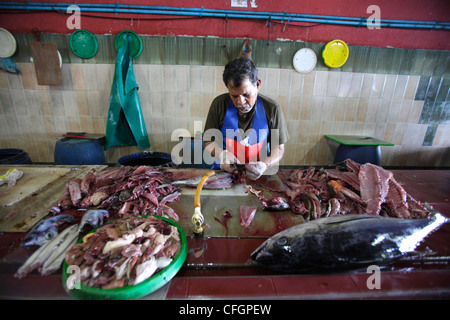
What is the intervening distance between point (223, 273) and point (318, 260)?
64 cm

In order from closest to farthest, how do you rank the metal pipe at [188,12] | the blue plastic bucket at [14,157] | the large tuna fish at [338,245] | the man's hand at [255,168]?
the large tuna fish at [338,245] → the man's hand at [255,168] → the blue plastic bucket at [14,157] → the metal pipe at [188,12]

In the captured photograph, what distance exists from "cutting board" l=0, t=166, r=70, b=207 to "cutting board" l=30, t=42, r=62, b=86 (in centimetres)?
283

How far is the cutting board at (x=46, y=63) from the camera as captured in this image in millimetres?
4484

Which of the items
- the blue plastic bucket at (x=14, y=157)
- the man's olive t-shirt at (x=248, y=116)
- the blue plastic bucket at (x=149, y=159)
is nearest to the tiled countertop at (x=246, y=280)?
the man's olive t-shirt at (x=248, y=116)

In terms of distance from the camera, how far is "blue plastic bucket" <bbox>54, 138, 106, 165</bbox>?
380cm

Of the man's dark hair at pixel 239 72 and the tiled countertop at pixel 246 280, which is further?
the man's dark hair at pixel 239 72

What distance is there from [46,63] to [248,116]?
4.79 metres

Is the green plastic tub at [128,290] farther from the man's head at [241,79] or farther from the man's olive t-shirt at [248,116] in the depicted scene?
the man's olive t-shirt at [248,116]

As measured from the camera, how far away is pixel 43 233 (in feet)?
5.27

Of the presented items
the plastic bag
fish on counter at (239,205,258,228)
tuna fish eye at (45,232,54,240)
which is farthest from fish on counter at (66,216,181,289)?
the plastic bag

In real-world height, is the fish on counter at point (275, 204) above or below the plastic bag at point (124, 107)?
below

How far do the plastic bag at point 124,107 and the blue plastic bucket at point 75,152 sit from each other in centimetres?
75

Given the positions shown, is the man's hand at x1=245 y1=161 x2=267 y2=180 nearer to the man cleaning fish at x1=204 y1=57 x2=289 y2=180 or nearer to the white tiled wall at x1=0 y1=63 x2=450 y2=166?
the man cleaning fish at x1=204 y1=57 x2=289 y2=180
